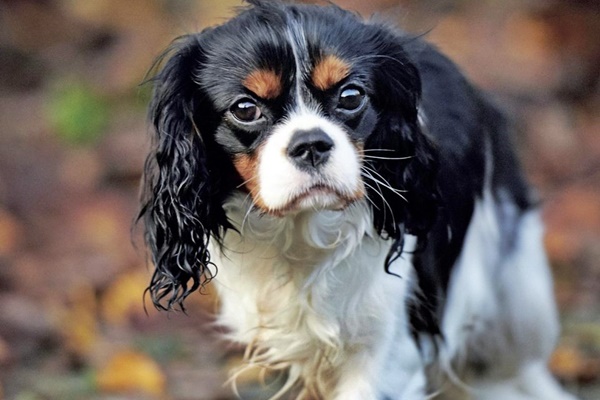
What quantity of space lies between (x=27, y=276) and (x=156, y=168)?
86.7 inches

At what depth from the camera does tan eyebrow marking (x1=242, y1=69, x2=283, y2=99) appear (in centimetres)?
286

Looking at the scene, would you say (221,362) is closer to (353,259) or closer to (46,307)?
(46,307)

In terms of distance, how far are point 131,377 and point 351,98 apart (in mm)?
1675

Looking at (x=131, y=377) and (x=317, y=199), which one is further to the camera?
(x=131, y=377)

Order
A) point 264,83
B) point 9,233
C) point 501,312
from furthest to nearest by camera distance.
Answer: point 9,233
point 501,312
point 264,83

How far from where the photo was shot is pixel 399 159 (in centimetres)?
313

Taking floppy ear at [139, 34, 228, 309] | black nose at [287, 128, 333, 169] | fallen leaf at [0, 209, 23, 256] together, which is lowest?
fallen leaf at [0, 209, 23, 256]

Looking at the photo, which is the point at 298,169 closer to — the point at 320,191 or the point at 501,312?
the point at 320,191

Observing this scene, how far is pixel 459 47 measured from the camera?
→ 6.65m

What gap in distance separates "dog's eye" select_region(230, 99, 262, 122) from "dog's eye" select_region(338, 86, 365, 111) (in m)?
0.20

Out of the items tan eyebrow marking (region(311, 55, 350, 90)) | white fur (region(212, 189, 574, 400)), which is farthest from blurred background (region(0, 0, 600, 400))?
tan eyebrow marking (region(311, 55, 350, 90))

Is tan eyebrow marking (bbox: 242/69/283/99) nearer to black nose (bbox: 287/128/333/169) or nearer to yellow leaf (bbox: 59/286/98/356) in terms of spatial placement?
black nose (bbox: 287/128/333/169)

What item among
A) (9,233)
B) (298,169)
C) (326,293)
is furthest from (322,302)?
(9,233)

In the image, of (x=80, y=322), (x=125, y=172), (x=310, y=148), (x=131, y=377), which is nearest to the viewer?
(x=310, y=148)
